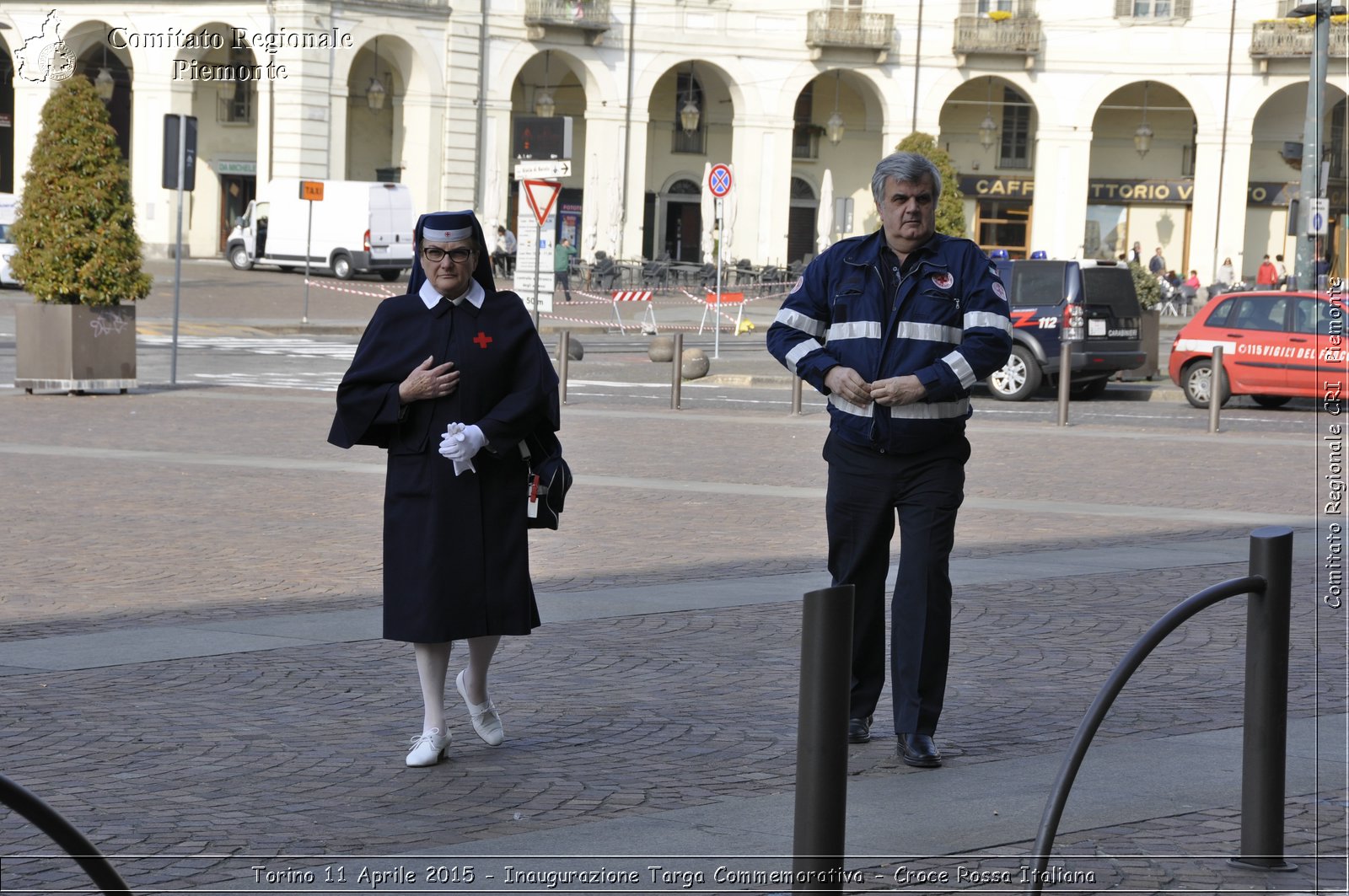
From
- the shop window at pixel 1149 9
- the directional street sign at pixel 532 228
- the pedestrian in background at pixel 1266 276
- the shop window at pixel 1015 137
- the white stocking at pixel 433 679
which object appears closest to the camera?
the white stocking at pixel 433 679

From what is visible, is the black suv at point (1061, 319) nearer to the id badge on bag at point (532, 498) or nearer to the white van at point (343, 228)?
the id badge on bag at point (532, 498)

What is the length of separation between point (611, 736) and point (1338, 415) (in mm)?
15796

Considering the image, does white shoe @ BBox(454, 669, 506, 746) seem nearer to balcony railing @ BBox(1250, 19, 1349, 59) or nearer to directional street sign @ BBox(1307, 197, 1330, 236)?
directional street sign @ BBox(1307, 197, 1330, 236)

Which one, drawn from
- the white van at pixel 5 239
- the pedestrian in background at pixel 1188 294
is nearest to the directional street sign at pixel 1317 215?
the pedestrian in background at pixel 1188 294

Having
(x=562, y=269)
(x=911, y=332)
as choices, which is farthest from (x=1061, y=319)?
(x=562, y=269)

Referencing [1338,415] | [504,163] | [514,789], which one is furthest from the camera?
[504,163]

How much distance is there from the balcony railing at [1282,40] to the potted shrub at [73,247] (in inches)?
1734

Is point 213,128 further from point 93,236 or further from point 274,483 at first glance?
point 274,483

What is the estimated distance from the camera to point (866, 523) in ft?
18.7

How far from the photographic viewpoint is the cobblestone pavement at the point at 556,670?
486 cm

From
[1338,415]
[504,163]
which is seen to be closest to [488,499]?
[1338,415]

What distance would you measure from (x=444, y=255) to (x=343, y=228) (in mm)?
40734

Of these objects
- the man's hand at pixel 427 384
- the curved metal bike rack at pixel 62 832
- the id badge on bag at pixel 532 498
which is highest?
the man's hand at pixel 427 384

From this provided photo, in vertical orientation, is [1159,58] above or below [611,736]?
above
